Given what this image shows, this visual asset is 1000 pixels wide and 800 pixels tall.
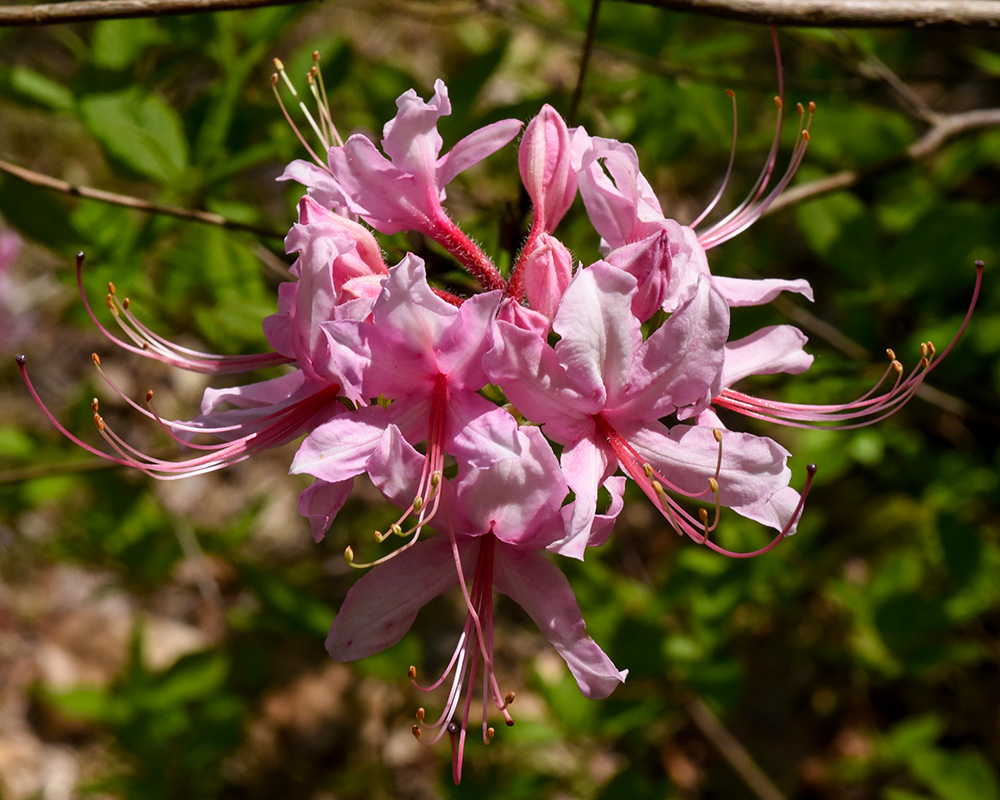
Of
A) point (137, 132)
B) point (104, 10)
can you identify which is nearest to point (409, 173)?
point (104, 10)

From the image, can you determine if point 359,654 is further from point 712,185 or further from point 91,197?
point 712,185

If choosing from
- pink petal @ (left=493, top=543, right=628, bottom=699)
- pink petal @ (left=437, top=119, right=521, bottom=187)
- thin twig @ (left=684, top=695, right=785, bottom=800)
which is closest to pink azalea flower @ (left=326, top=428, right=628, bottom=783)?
pink petal @ (left=493, top=543, right=628, bottom=699)

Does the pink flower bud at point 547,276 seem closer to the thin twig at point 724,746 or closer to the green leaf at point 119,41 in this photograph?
the green leaf at point 119,41

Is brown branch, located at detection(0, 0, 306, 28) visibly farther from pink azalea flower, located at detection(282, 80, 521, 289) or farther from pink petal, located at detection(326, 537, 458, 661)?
pink petal, located at detection(326, 537, 458, 661)

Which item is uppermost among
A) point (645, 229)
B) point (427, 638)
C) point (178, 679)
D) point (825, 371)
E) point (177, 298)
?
point (645, 229)

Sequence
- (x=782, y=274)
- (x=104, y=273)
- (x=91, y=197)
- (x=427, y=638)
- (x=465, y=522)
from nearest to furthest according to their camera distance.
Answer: (x=465, y=522), (x=91, y=197), (x=104, y=273), (x=782, y=274), (x=427, y=638)

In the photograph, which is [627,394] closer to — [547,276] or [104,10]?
[547,276]

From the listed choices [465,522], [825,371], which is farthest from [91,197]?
[825,371]
